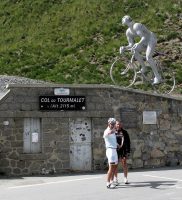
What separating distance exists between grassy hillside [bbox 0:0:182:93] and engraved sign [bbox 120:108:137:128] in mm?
9451

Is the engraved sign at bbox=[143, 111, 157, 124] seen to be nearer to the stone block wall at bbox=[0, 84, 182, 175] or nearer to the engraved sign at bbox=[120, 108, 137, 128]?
the stone block wall at bbox=[0, 84, 182, 175]

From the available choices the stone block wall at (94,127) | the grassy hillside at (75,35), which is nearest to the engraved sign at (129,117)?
the stone block wall at (94,127)

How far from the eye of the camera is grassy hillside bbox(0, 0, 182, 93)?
30875mm

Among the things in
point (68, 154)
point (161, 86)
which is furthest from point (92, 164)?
point (161, 86)

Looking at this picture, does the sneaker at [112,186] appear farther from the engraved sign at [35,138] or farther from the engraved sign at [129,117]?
the engraved sign at [129,117]

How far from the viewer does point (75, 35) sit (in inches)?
1409

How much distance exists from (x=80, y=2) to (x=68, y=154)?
24.4 m

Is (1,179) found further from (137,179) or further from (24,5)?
(24,5)

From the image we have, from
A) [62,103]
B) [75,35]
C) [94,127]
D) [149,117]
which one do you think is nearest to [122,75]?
[75,35]

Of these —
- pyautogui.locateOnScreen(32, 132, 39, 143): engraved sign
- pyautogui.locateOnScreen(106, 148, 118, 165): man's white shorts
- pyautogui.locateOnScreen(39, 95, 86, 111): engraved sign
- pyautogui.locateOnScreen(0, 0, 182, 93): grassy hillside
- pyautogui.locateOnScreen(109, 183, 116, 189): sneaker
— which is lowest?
pyautogui.locateOnScreen(109, 183, 116, 189): sneaker

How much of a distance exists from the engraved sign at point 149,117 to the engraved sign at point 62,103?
2.27 metres

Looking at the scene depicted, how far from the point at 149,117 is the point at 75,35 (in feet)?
60.2

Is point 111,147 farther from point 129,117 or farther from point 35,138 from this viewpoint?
point 129,117

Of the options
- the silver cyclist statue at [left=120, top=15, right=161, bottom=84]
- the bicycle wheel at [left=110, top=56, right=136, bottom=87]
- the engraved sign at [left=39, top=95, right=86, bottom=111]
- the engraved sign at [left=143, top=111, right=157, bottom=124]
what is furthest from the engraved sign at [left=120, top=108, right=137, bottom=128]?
the bicycle wheel at [left=110, top=56, right=136, bottom=87]
